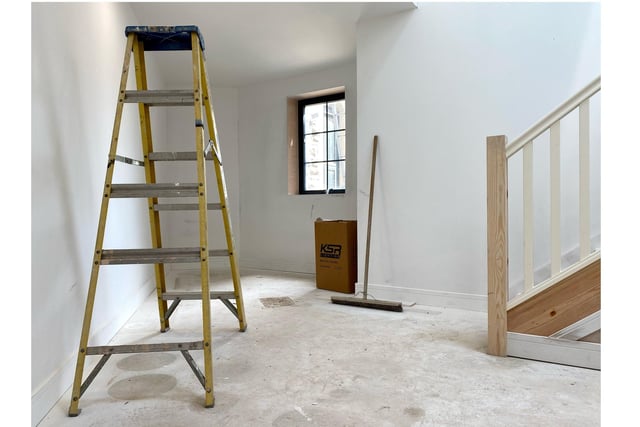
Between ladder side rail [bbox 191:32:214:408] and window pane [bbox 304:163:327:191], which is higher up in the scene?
window pane [bbox 304:163:327:191]

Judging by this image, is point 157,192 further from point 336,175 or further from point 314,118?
point 314,118

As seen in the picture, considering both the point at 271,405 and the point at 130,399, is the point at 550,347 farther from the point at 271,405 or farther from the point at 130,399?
the point at 130,399

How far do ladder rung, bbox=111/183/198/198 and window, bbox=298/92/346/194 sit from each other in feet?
9.67

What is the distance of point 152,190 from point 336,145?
313cm

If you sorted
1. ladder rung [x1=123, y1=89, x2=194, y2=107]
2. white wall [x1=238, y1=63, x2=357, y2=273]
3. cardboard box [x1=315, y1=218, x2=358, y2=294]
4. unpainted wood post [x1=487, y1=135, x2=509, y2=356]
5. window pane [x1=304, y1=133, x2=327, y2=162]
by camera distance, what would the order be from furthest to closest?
window pane [x1=304, y1=133, x2=327, y2=162]
white wall [x1=238, y1=63, x2=357, y2=273]
cardboard box [x1=315, y1=218, x2=358, y2=294]
unpainted wood post [x1=487, y1=135, x2=509, y2=356]
ladder rung [x1=123, y1=89, x2=194, y2=107]

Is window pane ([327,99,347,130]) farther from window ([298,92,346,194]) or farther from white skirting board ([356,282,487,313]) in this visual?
white skirting board ([356,282,487,313])

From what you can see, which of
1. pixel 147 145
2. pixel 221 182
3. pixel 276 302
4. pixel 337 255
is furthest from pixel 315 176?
pixel 147 145

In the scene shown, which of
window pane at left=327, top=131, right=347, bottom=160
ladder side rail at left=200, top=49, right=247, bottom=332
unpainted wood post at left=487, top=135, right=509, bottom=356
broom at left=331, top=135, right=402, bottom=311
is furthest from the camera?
window pane at left=327, top=131, right=347, bottom=160

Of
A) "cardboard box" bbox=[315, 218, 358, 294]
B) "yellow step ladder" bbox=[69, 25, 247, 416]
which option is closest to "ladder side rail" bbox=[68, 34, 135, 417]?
"yellow step ladder" bbox=[69, 25, 247, 416]

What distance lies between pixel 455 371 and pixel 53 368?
1.65 m

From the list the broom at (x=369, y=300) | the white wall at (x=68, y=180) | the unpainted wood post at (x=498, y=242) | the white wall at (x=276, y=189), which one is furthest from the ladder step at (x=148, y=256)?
the white wall at (x=276, y=189)

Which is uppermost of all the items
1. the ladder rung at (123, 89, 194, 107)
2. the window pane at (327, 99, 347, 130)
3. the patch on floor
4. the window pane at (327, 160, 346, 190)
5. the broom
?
the window pane at (327, 99, 347, 130)

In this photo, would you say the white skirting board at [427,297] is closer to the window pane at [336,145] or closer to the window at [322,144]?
the window at [322,144]

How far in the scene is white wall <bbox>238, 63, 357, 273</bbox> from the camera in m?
4.37
